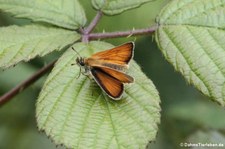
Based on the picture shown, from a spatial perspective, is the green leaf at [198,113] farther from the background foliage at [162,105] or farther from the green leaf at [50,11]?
the green leaf at [50,11]

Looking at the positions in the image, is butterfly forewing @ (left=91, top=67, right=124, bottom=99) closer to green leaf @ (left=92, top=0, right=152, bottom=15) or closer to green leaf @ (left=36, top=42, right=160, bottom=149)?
green leaf @ (left=36, top=42, right=160, bottom=149)

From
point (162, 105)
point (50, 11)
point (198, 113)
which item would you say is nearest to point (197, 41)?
point (50, 11)

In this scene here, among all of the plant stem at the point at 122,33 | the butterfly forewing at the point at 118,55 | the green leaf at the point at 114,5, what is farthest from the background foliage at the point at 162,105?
the butterfly forewing at the point at 118,55

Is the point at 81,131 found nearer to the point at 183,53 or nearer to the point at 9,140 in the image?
the point at 183,53

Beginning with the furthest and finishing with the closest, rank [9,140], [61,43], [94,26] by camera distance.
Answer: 1. [9,140]
2. [94,26]
3. [61,43]

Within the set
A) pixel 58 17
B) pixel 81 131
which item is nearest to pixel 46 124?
pixel 81 131

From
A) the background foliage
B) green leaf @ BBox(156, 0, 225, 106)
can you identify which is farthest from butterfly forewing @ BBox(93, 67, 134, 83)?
the background foliage
